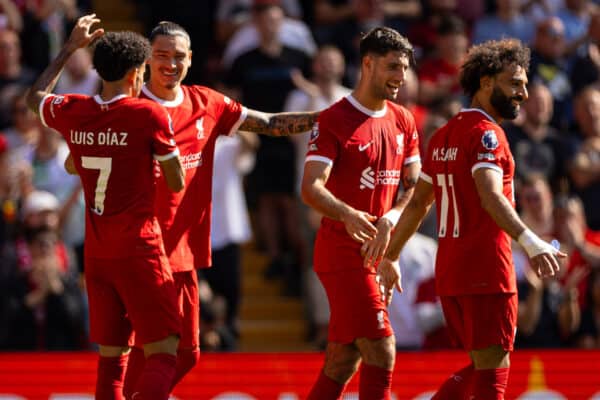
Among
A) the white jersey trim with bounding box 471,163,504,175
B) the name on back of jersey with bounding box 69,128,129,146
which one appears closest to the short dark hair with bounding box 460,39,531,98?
the white jersey trim with bounding box 471,163,504,175

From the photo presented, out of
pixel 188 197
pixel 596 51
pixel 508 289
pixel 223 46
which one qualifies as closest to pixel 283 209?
pixel 223 46

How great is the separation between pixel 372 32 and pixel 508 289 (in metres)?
1.88

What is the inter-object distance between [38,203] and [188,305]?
3850 mm

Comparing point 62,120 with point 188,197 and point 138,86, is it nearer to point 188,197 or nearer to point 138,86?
point 138,86

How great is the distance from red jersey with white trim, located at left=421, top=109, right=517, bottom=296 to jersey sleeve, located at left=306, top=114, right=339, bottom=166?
2.16 feet

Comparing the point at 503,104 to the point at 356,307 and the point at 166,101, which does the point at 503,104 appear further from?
the point at 166,101

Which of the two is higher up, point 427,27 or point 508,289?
point 427,27

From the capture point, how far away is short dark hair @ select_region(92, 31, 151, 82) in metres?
7.59

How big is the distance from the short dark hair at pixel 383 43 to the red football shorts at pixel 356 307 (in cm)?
141

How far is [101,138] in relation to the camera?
7.62 metres

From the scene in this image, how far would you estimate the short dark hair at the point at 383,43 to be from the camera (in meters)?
8.12

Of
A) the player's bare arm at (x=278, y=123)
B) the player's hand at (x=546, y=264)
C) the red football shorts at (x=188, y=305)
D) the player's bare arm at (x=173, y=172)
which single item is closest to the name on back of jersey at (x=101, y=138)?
the player's bare arm at (x=173, y=172)

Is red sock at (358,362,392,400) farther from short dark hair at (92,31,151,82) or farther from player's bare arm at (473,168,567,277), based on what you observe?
short dark hair at (92,31,151,82)

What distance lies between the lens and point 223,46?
1538cm
